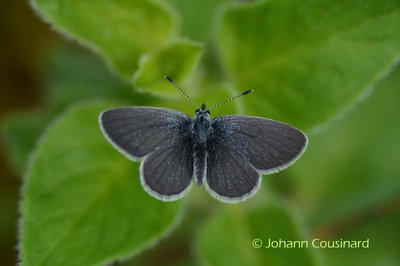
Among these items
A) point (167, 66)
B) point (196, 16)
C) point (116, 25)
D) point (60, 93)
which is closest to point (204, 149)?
point (167, 66)

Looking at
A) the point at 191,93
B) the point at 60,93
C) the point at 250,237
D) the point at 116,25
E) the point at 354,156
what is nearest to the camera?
the point at 116,25

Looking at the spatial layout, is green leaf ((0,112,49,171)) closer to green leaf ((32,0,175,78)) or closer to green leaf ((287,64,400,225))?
green leaf ((32,0,175,78))

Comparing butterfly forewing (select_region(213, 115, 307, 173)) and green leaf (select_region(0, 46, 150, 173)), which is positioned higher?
green leaf (select_region(0, 46, 150, 173))

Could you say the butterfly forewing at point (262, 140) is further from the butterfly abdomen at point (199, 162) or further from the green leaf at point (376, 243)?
the green leaf at point (376, 243)

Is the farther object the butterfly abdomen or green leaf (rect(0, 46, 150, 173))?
green leaf (rect(0, 46, 150, 173))

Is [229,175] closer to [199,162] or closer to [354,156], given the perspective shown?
[199,162]

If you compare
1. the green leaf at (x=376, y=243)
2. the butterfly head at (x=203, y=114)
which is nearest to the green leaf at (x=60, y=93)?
the butterfly head at (x=203, y=114)

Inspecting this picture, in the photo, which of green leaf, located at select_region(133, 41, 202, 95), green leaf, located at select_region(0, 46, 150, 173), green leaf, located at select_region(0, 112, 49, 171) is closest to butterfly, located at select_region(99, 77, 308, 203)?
green leaf, located at select_region(133, 41, 202, 95)
